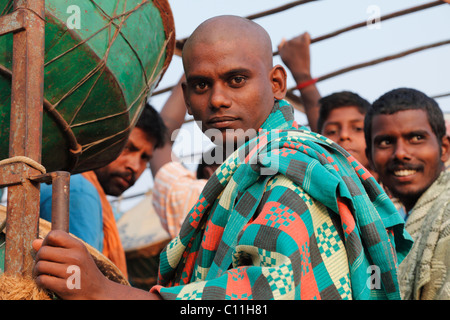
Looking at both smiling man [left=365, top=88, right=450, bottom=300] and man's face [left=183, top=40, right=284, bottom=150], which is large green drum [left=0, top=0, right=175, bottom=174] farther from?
smiling man [left=365, top=88, right=450, bottom=300]

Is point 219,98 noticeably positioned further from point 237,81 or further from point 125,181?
point 125,181

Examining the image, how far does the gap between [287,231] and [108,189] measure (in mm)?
2599

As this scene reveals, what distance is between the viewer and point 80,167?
2.37 meters

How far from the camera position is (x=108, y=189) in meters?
3.85

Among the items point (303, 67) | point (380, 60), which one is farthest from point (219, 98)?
point (380, 60)

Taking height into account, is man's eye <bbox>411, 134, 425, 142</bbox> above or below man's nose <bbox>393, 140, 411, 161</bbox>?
above

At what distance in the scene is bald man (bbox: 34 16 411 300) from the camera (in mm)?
1336

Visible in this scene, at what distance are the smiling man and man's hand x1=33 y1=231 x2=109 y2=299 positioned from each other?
1.61 meters

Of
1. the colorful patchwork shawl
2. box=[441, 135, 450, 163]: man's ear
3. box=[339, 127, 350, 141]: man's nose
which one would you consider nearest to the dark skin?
the colorful patchwork shawl

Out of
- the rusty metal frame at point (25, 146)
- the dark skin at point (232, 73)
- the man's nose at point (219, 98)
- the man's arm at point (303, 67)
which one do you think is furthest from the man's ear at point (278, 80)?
the man's arm at point (303, 67)
